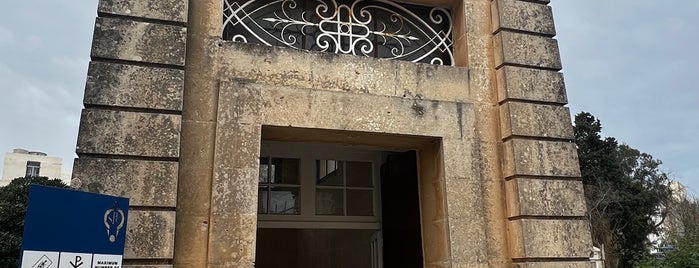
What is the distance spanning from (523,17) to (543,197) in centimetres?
205

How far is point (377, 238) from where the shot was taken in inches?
307

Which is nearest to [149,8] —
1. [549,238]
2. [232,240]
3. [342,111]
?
[342,111]

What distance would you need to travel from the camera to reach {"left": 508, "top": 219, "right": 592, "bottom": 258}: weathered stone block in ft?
18.1

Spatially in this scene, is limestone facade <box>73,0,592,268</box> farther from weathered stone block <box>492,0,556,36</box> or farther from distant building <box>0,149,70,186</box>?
distant building <box>0,149,70,186</box>

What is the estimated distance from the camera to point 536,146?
5.86m

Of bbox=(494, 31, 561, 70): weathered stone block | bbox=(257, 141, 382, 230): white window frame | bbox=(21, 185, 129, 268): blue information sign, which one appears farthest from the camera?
bbox=(257, 141, 382, 230): white window frame

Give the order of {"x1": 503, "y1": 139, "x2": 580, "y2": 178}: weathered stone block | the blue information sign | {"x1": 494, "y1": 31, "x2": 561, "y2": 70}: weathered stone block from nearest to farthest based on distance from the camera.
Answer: the blue information sign → {"x1": 503, "y1": 139, "x2": 580, "y2": 178}: weathered stone block → {"x1": 494, "y1": 31, "x2": 561, "y2": 70}: weathered stone block

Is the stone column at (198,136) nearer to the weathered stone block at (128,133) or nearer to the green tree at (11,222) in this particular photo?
the weathered stone block at (128,133)

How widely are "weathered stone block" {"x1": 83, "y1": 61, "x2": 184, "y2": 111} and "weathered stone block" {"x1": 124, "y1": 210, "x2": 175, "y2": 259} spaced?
3.08 ft

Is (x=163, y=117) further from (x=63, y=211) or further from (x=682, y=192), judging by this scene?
(x=682, y=192)

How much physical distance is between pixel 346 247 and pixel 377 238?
2.36 m

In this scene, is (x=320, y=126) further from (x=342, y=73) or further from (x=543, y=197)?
(x=543, y=197)

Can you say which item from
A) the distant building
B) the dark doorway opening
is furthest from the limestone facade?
the distant building

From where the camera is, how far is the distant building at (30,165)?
164 feet
